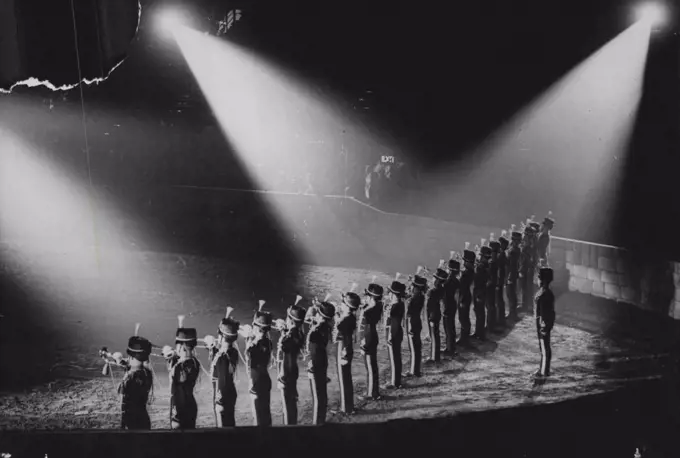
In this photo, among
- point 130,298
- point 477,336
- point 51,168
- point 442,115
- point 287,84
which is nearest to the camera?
point 477,336

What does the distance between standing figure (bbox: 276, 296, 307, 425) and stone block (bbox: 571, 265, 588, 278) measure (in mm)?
7859

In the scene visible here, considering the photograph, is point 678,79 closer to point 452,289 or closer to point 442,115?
point 442,115

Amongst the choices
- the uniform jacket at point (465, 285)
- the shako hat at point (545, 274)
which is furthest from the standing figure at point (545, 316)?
the uniform jacket at point (465, 285)

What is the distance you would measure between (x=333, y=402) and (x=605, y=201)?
1175 cm

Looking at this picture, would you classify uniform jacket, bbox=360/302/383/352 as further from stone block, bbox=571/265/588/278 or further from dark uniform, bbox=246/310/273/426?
stone block, bbox=571/265/588/278

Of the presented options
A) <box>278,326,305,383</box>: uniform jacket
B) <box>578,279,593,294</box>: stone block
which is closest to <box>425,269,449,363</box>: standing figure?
<box>278,326,305,383</box>: uniform jacket

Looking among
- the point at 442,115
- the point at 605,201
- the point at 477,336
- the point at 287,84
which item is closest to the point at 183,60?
the point at 287,84

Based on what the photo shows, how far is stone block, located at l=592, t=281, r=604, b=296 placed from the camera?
1361 centimetres

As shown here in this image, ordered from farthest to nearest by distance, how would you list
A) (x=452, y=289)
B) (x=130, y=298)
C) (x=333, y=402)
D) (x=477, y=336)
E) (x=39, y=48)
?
(x=39, y=48) → (x=130, y=298) → (x=477, y=336) → (x=452, y=289) → (x=333, y=402)

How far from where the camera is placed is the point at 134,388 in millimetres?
6871

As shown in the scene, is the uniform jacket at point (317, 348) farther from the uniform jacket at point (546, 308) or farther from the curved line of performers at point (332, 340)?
the uniform jacket at point (546, 308)

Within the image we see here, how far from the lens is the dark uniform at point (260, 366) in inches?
300

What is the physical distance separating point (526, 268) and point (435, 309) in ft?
10.9

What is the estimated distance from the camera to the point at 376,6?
61.4ft
